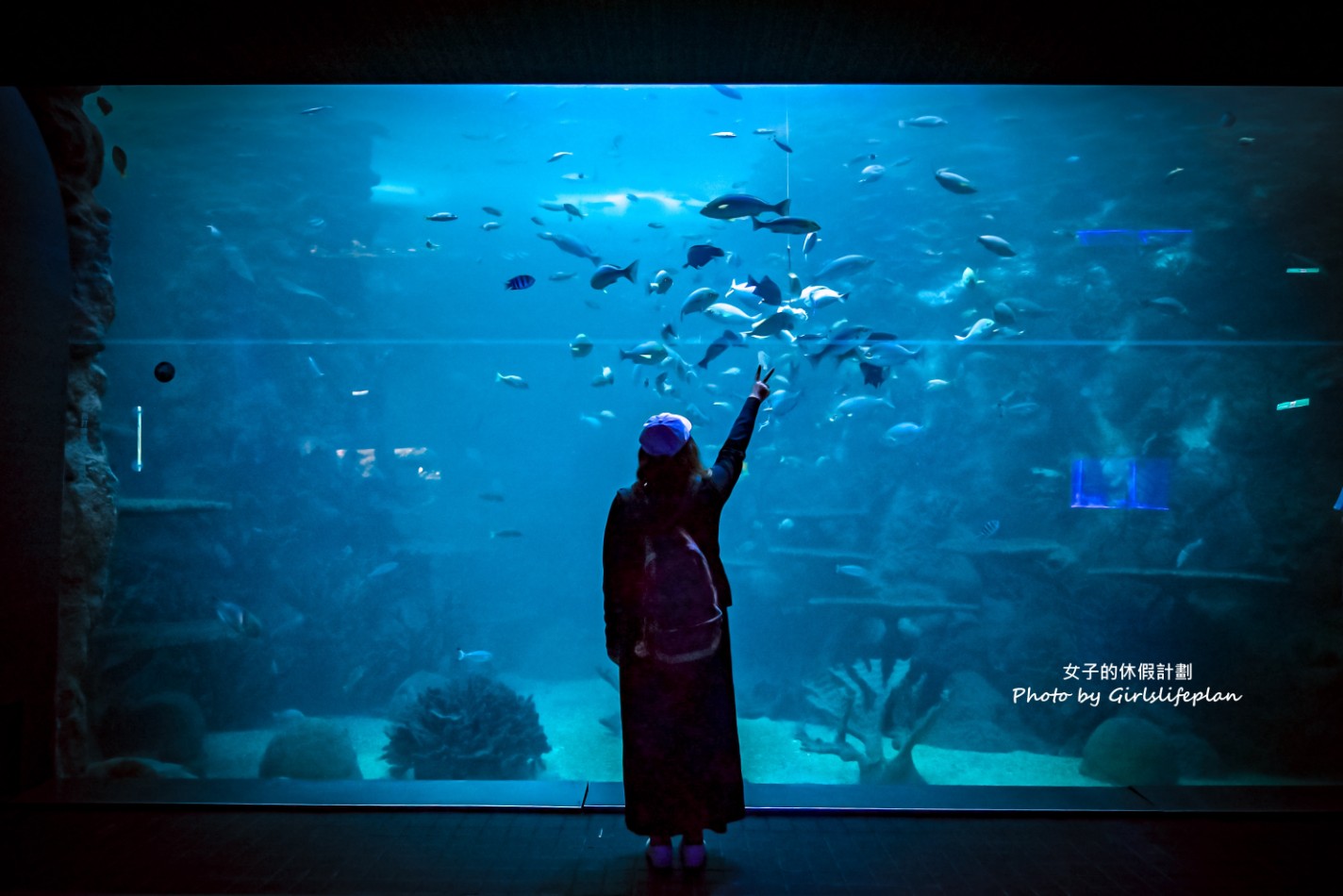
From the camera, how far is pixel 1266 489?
6.04m

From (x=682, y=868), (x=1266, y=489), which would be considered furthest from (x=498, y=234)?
(x=682, y=868)

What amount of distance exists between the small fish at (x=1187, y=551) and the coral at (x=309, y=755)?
676cm

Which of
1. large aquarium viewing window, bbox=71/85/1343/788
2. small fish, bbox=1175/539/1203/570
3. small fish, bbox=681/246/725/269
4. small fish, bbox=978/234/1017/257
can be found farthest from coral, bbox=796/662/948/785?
small fish, bbox=681/246/725/269

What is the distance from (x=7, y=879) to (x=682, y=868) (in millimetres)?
2590

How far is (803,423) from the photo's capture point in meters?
14.6

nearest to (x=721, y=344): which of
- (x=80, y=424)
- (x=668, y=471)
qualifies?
(x=668, y=471)

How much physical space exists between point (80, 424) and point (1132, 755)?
7494 mm

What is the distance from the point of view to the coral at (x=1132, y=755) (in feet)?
19.3

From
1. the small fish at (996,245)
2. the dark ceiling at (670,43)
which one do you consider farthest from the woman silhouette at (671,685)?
the small fish at (996,245)

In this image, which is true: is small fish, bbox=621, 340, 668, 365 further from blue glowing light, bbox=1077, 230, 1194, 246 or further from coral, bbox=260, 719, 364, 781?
blue glowing light, bbox=1077, 230, 1194, 246

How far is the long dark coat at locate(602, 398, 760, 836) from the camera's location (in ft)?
10.2

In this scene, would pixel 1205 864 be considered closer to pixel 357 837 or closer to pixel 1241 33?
pixel 1241 33

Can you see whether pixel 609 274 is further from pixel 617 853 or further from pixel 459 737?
pixel 617 853

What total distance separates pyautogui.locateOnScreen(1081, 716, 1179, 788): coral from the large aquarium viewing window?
0.09 ft
